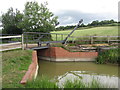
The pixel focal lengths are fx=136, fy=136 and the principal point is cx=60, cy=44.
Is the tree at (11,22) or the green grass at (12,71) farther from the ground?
the tree at (11,22)

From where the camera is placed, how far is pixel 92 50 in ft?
44.2

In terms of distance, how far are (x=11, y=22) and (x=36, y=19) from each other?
6.16 meters

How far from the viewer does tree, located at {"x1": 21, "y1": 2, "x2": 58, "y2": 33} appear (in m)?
21.8

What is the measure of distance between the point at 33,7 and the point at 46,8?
228 cm

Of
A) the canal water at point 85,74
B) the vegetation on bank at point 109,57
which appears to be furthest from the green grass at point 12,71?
the vegetation on bank at point 109,57

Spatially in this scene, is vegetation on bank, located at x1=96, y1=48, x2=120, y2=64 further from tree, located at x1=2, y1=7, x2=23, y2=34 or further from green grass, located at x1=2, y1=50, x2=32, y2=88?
tree, located at x1=2, y1=7, x2=23, y2=34

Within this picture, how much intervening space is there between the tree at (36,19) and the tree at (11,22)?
2601 mm

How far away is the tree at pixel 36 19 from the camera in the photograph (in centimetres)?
2175

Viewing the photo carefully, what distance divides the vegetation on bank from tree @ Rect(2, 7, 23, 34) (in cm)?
1674

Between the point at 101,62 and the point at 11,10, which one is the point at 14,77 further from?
the point at 11,10

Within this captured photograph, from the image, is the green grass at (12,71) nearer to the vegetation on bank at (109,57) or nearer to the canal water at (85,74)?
the canal water at (85,74)

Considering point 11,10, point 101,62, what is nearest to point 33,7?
point 11,10

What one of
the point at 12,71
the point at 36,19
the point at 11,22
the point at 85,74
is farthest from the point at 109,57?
the point at 11,22

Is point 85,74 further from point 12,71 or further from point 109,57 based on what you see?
point 12,71
